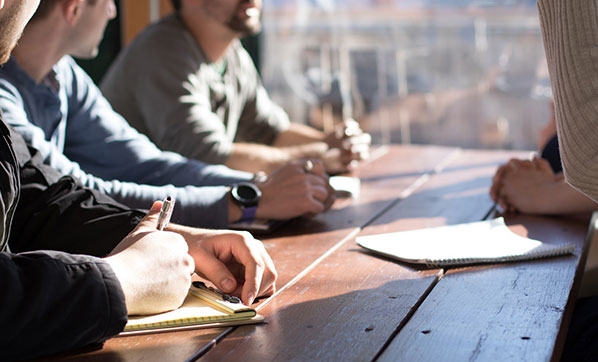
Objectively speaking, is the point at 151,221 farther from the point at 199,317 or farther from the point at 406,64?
the point at 406,64

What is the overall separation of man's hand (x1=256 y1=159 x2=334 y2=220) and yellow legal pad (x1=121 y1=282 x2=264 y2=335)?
570 mm

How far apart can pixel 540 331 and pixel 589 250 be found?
23.3 inches

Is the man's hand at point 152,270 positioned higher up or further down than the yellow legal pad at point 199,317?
higher up

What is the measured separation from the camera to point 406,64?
4836mm

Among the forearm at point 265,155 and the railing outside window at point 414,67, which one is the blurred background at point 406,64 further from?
the forearm at point 265,155

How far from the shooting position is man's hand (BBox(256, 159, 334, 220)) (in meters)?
1.72

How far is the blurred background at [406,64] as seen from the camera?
459 centimetres

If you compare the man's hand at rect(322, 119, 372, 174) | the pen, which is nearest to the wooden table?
the pen

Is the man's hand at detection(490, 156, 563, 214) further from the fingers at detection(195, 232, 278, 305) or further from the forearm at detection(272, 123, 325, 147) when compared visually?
the forearm at detection(272, 123, 325, 147)

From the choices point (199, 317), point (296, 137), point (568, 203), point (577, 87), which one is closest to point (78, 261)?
point (199, 317)

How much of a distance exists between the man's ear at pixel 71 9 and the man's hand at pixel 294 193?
547 millimetres

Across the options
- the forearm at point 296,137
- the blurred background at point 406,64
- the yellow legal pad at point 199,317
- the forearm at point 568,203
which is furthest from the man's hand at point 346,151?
the blurred background at point 406,64

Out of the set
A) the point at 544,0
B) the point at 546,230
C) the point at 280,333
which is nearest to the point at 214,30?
the point at 546,230

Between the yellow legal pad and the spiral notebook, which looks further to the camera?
the spiral notebook
